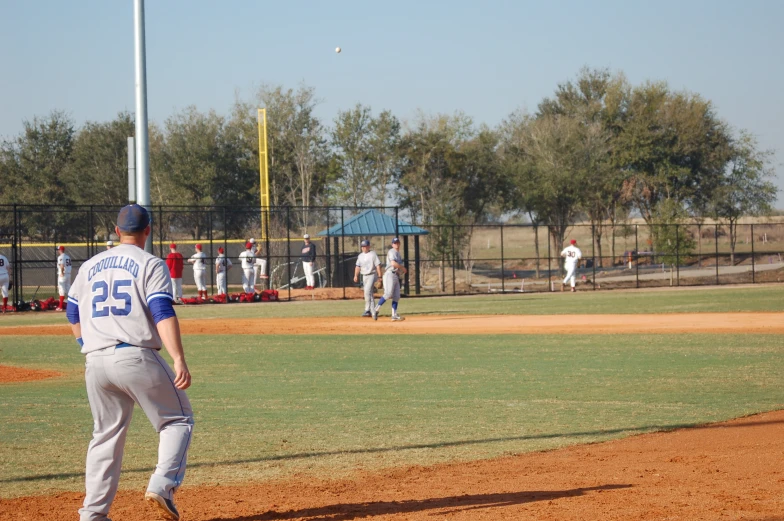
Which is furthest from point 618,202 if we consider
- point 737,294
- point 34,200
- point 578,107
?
point 34,200

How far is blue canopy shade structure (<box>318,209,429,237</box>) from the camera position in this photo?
38.2 m

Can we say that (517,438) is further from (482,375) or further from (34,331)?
(34,331)

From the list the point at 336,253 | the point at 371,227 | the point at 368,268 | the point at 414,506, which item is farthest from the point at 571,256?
the point at 414,506

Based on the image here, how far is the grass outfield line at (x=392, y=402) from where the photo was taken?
24.4 ft

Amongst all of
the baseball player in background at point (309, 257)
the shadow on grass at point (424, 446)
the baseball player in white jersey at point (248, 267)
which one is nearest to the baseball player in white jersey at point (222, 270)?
the baseball player in white jersey at point (248, 267)

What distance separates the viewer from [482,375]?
12484 mm

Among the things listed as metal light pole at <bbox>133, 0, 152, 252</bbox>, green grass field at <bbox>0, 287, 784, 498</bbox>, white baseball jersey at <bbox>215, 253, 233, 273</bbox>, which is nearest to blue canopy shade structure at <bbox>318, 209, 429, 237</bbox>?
white baseball jersey at <bbox>215, 253, 233, 273</bbox>

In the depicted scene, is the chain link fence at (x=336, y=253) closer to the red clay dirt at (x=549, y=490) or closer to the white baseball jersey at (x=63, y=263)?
the white baseball jersey at (x=63, y=263)

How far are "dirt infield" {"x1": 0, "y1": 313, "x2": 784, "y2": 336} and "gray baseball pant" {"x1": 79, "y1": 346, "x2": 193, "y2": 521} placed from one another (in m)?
14.6

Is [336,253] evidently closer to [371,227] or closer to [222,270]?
[371,227]

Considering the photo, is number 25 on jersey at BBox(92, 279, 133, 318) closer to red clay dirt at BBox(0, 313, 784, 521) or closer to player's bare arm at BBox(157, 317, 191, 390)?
player's bare arm at BBox(157, 317, 191, 390)

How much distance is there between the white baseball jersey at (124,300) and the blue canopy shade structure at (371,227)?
32673mm

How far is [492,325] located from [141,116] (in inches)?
404

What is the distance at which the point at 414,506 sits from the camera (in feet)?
18.6
